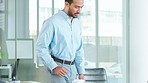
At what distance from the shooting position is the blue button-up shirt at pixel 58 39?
8.30ft

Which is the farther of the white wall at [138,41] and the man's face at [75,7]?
the white wall at [138,41]

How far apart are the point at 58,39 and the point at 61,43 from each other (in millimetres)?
39

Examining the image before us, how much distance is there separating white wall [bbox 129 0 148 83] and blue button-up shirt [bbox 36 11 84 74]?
195 centimetres

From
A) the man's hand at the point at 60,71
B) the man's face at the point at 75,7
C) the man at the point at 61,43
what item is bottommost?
the man's hand at the point at 60,71

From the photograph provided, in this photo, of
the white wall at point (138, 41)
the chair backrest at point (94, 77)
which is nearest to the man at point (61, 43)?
the chair backrest at point (94, 77)

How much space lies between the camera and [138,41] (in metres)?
4.63

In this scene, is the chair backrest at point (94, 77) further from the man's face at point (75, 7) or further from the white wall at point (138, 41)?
the white wall at point (138, 41)

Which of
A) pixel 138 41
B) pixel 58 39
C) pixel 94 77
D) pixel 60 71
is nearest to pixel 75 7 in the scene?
pixel 58 39

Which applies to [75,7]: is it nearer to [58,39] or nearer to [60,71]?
[58,39]

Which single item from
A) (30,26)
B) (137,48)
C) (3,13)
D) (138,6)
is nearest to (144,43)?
(137,48)

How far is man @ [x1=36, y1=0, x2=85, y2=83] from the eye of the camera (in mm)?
2532

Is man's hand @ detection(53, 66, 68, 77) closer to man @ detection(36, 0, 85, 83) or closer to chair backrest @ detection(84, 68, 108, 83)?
man @ detection(36, 0, 85, 83)

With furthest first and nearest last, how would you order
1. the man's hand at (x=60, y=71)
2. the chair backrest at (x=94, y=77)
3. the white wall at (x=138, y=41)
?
the white wall at (x=138, y=41), the chair backrest at (x=94, y=77), the man's hand at (x=60, y=71)

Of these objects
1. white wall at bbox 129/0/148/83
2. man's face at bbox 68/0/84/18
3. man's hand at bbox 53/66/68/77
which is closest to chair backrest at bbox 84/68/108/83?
man's hand at bbox 53/66/68/77
